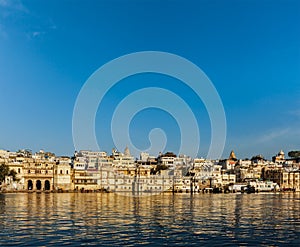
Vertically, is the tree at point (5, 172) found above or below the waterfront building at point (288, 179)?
above

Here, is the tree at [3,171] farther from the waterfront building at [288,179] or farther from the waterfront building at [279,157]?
Answer: the waterfront building at [279,157]

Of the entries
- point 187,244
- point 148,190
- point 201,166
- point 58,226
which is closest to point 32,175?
point 148,190

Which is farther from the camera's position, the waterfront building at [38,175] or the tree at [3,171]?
the waterfront building at [38,175]

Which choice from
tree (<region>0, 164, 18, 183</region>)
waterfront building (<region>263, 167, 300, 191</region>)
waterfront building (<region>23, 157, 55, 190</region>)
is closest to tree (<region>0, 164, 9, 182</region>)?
tree (<region>0, 164, 18, 183</region>)

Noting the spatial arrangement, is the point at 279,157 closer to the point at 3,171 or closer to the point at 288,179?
the point at 288,179

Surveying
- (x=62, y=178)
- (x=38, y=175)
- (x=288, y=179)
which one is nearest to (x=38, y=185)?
(x=38, y=175)

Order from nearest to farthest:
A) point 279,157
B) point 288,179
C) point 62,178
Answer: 1. point 62,178
2. point 288,179
3. point 279,157

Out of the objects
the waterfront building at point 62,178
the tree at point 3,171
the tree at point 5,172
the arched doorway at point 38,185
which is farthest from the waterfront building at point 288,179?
the tree at point 3,171

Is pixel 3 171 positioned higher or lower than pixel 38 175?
higher

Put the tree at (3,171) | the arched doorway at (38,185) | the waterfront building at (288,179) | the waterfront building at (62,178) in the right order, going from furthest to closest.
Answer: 1. the waterfront building at (288,179)
2. the arched doorway at (38,185)
3. the waterfront building at (62,178)
4. the tree at (3,171)

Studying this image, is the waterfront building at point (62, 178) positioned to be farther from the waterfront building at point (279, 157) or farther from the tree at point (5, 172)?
the waterfront building at point (279, 157)

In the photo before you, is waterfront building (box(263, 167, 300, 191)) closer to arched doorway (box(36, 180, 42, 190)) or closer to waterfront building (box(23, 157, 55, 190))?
waterfront building (box(23, 157, 55, 190))

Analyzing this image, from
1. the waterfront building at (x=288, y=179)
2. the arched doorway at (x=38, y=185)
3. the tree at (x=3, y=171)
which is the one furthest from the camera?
the waterfront building at (x=288, y=179)

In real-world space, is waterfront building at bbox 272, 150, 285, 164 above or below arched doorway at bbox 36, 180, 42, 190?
above
